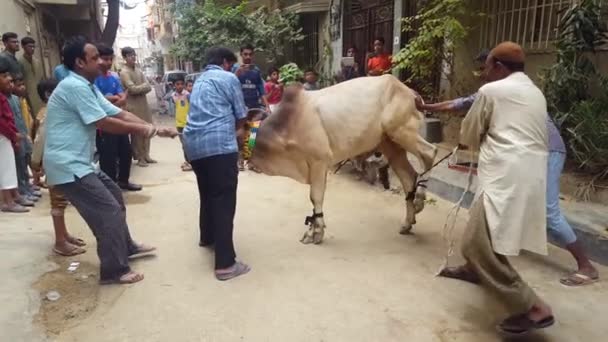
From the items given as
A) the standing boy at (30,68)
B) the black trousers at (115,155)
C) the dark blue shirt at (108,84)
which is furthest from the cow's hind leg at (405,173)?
the standing boy at (30,68)

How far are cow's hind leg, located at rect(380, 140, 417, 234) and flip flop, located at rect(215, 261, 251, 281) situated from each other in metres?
1.57

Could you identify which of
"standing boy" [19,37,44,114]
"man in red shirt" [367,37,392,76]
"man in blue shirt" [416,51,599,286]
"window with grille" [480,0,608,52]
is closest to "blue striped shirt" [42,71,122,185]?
"man in blue shirt" [416,51,599,286]

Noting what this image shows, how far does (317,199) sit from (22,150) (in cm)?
325

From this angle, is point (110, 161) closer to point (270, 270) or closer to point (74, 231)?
point (74, 231)

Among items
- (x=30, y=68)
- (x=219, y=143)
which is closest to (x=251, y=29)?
(x=30, y=68)

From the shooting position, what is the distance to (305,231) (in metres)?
4.32

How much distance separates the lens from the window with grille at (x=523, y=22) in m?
5.68

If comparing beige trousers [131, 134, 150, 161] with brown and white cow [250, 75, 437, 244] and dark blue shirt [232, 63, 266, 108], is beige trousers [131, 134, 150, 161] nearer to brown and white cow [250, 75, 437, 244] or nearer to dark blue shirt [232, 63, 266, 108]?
dark blue shirt [232, 63, 266, 108]

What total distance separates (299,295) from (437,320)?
0.89m

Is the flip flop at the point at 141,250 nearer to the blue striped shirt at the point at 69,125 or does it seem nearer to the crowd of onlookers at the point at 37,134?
the crowd of onlookers at the point at 37,134

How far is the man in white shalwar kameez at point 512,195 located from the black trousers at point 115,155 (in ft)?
14.0

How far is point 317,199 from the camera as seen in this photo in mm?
3953

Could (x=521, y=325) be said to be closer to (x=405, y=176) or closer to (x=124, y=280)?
(x=405, y=176)

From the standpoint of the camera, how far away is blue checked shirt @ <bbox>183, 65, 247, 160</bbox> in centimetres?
323
